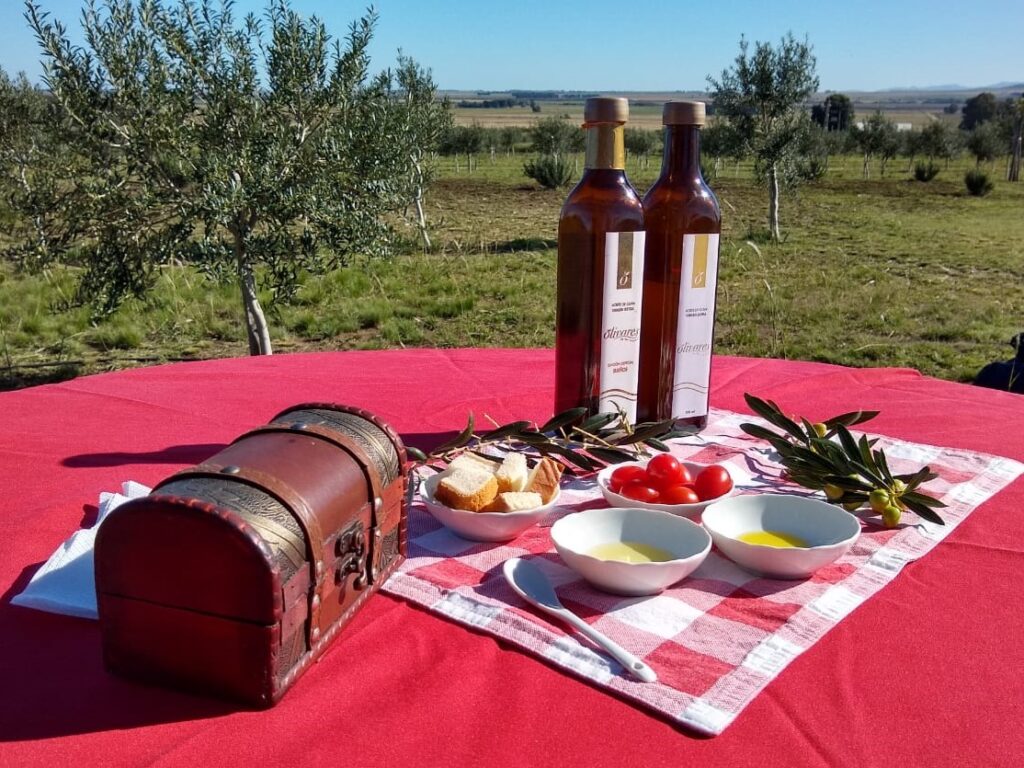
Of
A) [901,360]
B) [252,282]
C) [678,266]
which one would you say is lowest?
[901,360]

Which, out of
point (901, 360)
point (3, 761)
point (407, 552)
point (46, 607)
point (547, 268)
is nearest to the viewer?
point (3, 761)

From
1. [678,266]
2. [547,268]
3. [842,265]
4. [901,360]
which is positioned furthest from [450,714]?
[842,265]

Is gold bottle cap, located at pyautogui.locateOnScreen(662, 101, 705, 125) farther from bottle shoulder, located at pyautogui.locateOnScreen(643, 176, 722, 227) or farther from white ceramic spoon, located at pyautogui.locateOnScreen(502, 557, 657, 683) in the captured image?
white ceramic spoon, located at pyautogui.locateOnScreen(502, 557, 657, 683)

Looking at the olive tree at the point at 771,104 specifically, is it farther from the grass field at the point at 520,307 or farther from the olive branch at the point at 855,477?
the olive branch at the point at 855,477

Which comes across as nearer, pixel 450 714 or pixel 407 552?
pixel 450 714

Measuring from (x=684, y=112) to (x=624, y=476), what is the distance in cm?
64

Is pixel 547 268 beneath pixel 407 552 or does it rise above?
beneath

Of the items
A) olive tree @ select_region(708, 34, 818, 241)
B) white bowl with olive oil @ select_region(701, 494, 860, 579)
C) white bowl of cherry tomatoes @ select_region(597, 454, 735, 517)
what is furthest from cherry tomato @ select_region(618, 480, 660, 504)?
olive tree @ select_region(708, 34, 818, 241)

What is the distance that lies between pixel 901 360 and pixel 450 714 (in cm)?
676

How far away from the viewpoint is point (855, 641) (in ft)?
3.48

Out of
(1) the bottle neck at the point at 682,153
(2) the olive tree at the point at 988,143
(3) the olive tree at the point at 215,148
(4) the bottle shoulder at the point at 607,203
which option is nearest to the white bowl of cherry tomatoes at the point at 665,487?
(4) the bottle shoulder at the point at 607,203

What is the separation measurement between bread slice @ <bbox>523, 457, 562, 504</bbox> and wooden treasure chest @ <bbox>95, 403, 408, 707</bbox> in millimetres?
382

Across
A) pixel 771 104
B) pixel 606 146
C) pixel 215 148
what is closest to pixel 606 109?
pixel 606 146

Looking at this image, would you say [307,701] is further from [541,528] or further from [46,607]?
[541,528]
